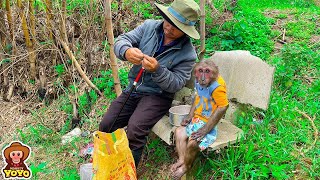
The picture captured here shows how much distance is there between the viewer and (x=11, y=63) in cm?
477

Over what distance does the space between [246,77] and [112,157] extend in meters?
1.41

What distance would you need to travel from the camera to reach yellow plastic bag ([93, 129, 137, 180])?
108 inches

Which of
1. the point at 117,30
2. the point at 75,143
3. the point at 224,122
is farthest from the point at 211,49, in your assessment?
the point at 75,143

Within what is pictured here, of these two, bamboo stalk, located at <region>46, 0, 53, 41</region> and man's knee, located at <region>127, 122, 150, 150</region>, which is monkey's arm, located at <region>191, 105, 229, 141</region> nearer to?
man's knee, located at <region>127, 122, 150, 150</region>

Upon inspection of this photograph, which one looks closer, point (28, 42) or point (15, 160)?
point (15, 160)

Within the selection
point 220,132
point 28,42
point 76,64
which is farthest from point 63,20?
point 220,132

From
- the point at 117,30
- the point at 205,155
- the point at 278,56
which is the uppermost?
the point at 117,30

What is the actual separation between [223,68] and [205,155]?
89 cm

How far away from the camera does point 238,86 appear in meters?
3.32

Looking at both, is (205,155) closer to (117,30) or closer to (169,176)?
(169,176)

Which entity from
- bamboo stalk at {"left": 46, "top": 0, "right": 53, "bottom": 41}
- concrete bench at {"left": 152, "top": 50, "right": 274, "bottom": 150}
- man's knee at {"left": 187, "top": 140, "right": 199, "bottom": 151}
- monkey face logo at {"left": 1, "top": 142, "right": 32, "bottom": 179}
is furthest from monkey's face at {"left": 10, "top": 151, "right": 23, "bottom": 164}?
bamboo stalk at {"left": 46, "top": 0, "right": 53, "bottom": 41}

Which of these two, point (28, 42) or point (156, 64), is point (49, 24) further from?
point (156, 64)

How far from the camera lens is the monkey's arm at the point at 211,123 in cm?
275

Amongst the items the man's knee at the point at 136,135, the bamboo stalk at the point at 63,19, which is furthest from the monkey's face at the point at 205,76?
the bamboo stalk at the point at 63,19
